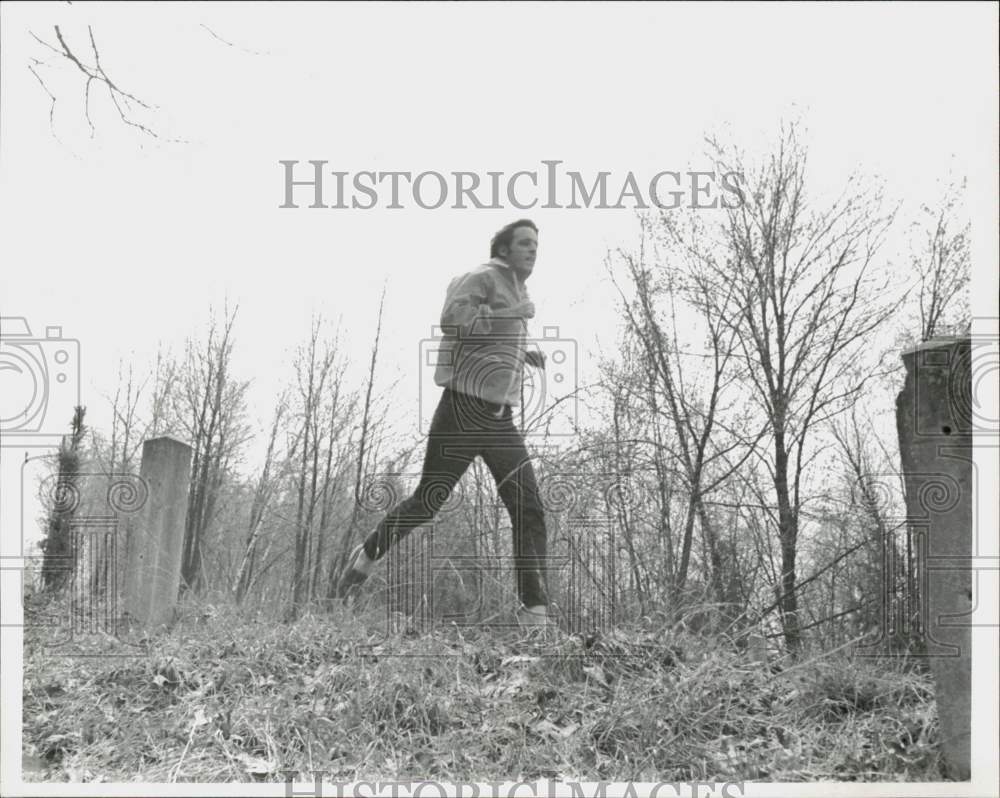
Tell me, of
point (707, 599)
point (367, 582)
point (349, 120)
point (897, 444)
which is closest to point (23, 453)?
point (367, 582)

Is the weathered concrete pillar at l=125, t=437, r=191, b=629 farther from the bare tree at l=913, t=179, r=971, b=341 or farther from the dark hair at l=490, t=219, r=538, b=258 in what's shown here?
the bare tree at l=913, t=179, r=971, b=341

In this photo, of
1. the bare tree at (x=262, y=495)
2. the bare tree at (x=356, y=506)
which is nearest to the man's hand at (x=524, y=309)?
the bare tree at (x=356, y=506)

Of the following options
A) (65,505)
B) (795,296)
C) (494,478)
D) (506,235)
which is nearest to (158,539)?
(65,505)

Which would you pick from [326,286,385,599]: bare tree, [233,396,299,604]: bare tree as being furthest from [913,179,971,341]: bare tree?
[233,396,299,604]: bare tree

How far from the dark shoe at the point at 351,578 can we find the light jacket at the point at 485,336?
25.5 inches

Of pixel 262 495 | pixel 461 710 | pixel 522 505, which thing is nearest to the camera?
pixel 461 710

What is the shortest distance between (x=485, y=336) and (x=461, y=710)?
1221 mm

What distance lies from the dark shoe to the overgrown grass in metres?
0.08

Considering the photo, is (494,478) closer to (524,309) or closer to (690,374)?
(524,309)

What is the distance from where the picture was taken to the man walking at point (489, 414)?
3633 mm

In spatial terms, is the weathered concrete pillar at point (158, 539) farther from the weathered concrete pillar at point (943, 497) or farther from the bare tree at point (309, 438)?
the weathered concrete pillar at point (943, 497)

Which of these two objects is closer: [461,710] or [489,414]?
[461,710]

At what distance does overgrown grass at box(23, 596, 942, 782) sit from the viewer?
3391 millimetres

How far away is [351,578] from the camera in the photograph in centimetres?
367
